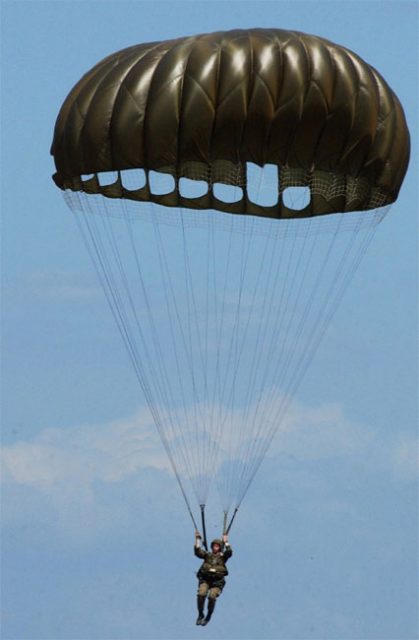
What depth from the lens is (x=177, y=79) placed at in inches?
3002

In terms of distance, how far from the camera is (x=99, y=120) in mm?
76938

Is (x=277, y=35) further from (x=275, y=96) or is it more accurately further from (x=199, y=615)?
(x=199, y=615)

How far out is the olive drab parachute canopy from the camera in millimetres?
76188

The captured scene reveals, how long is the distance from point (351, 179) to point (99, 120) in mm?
5655

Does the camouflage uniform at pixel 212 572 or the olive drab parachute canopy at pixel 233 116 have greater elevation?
the olive drab parachute canopy at pixel 233 116

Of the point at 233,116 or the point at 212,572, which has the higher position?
the point at 233,116

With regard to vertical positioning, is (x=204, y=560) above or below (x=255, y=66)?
below

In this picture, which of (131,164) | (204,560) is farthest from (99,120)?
(204,560)

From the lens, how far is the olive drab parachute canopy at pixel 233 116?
7619cm

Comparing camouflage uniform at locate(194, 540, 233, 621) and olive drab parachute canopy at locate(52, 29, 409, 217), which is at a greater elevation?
olive drab parachute canopy at locate(52, 29, 409, 217)

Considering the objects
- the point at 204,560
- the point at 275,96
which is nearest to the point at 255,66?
the point at 275,96

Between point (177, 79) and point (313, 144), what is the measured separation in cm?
328

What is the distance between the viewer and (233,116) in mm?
76188

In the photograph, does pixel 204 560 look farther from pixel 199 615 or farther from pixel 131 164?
pixel 131 164
